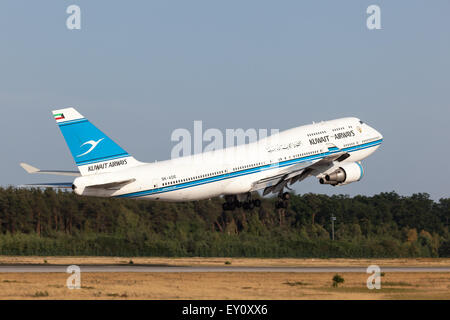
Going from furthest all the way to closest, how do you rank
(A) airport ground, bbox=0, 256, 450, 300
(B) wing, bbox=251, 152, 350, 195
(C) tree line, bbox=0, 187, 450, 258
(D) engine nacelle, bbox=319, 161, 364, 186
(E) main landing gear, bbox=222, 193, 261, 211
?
(C) tree line, bbox=0, 187, 450, 258 → (E) main landing gear, bbox=222, 193, 261, 211 → (D) engine nacelle, bbox=319, 161, 364, 186 → (B) wing, bbox=251, 152, 350, 195 → (A) airport ground, bbox=0, 256, 450, 300

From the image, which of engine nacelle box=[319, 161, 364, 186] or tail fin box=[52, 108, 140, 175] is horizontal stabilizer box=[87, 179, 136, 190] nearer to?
tail fin box=[52, 108, 140, 175]

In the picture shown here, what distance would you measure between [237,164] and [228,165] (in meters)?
0.81

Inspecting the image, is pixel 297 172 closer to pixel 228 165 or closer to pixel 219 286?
pixel 228 165

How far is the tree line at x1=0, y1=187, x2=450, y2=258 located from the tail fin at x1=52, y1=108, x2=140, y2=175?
1949cm

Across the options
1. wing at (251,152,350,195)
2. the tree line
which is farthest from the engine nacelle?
the tree line

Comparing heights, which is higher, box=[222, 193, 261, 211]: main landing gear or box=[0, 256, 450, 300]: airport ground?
box=[222, 193, 261, 211]: main landing gear

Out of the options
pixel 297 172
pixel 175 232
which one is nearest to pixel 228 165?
pixel 297 172

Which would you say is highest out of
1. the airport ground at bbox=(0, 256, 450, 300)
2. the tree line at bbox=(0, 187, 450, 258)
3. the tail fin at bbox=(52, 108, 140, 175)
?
the tail fin at bbox=(52, 108, 140, 175)

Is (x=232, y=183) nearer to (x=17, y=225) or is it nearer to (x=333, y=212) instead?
(x=17, y=225)

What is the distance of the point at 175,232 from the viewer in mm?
90562

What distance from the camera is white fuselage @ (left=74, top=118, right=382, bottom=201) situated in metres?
54.8

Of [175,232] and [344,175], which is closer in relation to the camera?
[344,175]
